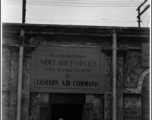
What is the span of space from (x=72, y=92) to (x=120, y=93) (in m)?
1.60

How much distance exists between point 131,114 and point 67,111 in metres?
2.28

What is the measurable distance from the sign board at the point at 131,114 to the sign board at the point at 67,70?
1.10 m

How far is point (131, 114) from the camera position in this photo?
883 centimetres

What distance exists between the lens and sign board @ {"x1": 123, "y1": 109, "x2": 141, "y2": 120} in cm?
880

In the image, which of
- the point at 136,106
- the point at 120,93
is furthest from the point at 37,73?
the point at 136,106

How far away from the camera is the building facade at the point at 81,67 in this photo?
28.7 ft

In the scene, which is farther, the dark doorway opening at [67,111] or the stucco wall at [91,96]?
the dark doorway opening at [67,111]

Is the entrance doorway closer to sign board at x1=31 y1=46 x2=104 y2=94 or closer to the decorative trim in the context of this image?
sign board at x1=31 y1=46 x2=104 y2=94

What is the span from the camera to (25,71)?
29.1ft

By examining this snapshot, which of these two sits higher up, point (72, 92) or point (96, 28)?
point (96, 28)

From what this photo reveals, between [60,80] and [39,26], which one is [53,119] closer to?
[60,80]

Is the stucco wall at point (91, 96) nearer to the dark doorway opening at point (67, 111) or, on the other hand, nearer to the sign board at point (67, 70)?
the sign board at point (67, 70)

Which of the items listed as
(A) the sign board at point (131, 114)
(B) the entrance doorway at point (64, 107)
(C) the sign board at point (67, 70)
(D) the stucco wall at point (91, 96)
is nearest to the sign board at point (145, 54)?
(D) the stucco wall at point (91, 96)

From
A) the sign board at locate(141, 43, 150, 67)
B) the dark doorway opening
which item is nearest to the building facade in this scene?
the sign board at locate(141, 43, 150, 67)
